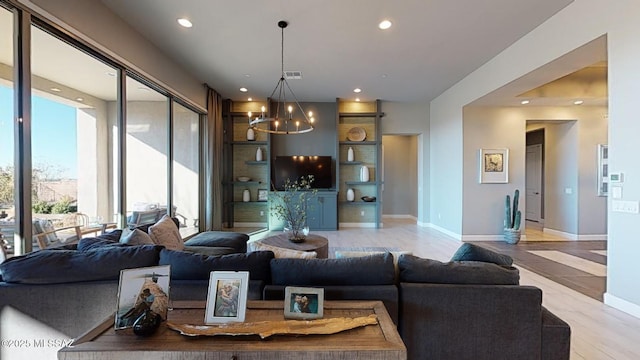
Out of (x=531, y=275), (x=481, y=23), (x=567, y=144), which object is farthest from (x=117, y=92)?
(x=567, y=144)

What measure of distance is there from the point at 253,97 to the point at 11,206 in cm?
569

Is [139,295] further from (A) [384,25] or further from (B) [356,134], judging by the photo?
(B) [356,134]

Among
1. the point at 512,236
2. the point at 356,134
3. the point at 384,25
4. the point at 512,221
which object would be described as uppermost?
the point at 384,25

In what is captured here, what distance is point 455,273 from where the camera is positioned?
1.74m

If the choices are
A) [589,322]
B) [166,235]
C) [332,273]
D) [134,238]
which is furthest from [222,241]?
[589,322]

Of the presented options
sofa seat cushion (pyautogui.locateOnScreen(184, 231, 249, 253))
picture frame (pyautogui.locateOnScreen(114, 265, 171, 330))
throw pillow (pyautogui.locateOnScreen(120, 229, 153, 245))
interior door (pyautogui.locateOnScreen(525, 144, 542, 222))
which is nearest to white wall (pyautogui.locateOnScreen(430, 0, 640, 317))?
picture frame (pyautogui.locateOnScreen(114, 265, 171, 330))

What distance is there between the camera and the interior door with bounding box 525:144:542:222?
27.8 feet

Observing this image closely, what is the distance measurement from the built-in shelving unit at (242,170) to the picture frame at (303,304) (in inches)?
259

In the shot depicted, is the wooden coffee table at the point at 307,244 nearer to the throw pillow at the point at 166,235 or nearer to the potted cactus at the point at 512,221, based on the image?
the throw pillow at the point at 166,235

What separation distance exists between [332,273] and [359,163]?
644cm

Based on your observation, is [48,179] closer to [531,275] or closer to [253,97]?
[253,97]

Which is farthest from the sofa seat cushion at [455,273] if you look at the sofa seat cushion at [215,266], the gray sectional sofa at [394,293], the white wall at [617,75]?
the white wall at [617,75]

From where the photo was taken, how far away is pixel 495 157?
20.6 feet

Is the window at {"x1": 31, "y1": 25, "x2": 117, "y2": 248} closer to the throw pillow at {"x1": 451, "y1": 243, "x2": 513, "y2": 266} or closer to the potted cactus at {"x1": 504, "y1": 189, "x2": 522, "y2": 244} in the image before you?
the throw pillow at {"x1": 451, "y1": 243, "x2": 513, "y2": 266}
